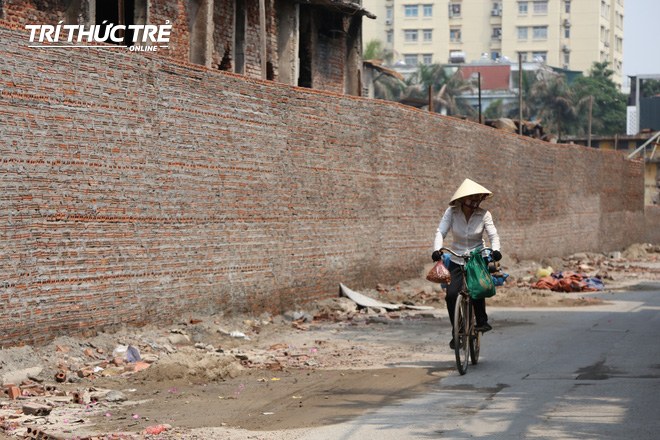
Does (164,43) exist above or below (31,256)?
above

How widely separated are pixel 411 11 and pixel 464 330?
96115 mm

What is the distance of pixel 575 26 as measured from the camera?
98.9m

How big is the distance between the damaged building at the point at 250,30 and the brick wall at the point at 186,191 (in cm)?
383

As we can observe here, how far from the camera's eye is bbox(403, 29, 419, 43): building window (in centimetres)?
10156

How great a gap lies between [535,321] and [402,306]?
8.30 feet

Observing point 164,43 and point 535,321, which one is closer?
point 535,321

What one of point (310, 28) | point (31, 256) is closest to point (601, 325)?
point (31, 256)

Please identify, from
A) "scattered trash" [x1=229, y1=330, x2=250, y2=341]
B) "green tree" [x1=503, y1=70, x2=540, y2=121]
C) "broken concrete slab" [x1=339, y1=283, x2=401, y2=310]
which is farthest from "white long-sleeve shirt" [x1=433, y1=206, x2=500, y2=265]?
"green tree" [x1=503, y1=70, x2=540, y2=121]

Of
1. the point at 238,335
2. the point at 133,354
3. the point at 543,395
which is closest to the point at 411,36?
the point at 238,335

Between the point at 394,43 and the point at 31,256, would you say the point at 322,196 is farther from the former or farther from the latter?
the point at 394,43

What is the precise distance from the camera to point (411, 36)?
334 ft

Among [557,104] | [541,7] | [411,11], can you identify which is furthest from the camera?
[411,11]

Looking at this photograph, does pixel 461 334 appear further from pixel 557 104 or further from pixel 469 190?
pixel 557 104

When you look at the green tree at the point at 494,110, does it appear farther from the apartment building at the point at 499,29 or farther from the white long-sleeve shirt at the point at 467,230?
the white long-sleeve shirt at the point at 467,230
